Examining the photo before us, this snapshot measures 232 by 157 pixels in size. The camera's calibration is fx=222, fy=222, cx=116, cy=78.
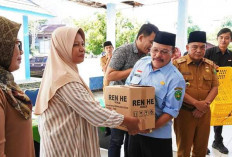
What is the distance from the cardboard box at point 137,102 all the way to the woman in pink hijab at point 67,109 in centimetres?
14

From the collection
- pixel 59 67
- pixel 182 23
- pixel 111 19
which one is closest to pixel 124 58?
pixel 59 67

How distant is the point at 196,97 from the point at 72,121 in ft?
4.65

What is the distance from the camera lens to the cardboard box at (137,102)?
147 cm

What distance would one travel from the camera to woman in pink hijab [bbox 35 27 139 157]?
1.21 m

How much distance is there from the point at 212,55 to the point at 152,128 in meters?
2.22

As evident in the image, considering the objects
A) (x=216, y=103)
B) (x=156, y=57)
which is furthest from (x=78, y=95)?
(x=216, y=103)

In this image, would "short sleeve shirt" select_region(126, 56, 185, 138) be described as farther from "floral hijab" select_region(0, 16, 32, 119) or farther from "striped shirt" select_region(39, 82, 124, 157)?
"floral hijab" select_region(0, 16, 32, 119)

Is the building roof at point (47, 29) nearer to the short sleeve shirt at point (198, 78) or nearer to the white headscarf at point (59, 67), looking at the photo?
the short sleeve shirt at point (198, 78)

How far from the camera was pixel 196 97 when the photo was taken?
2.21 meters

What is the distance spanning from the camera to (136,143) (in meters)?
1.75

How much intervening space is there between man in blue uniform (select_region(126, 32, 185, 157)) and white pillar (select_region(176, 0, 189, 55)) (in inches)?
199

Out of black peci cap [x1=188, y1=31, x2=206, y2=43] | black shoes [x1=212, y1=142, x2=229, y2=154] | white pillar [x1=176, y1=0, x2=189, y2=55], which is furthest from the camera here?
white pillar [x1=176, y1=0, x2=189, y2=55]

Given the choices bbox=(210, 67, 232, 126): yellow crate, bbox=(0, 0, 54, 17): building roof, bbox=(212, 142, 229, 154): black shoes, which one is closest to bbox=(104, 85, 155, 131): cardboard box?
bbox=(210, 67, 232, 126): yellow crate

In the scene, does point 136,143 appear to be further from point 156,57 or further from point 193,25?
point 193,25
